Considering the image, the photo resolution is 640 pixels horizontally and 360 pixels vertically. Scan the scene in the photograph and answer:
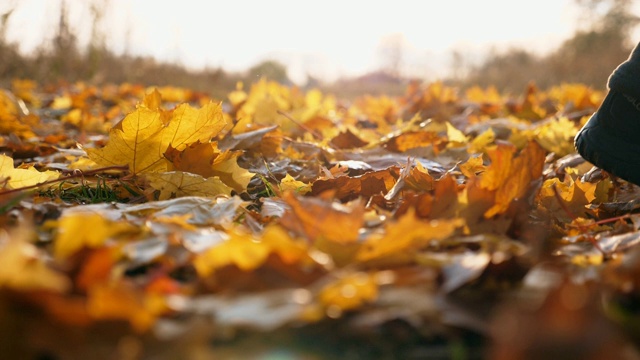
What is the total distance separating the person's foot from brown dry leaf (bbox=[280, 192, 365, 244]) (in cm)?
95

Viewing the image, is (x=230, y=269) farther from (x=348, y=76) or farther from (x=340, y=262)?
(x=348, y=76)

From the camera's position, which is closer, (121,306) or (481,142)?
(121,306)

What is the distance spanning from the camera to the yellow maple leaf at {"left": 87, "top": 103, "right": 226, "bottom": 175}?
4.75 feet

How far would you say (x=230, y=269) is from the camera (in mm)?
778

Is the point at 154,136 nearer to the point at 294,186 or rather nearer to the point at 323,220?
the point at 294,186

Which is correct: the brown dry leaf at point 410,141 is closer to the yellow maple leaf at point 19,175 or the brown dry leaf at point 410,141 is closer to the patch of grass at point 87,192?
the patch of grass at point 87,192

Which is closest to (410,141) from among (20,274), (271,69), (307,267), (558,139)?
(558,139)

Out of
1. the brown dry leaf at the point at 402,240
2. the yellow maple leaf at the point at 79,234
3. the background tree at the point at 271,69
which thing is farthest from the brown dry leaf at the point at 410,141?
the background tree at the point at 271,69

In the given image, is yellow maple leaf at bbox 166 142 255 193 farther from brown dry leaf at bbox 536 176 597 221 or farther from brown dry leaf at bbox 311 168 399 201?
brown dry leaf at bbox 536 176 597 221

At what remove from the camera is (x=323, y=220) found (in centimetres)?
96

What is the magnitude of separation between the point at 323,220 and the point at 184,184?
644 mm

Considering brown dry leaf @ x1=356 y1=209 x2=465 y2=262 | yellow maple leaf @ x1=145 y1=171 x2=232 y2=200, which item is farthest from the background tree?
brown dry leaf @ x1=356 y1=209 x2=465 y2=262

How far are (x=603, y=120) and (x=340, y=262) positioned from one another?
3.78 ft

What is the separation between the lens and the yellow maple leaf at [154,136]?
4.75ft
